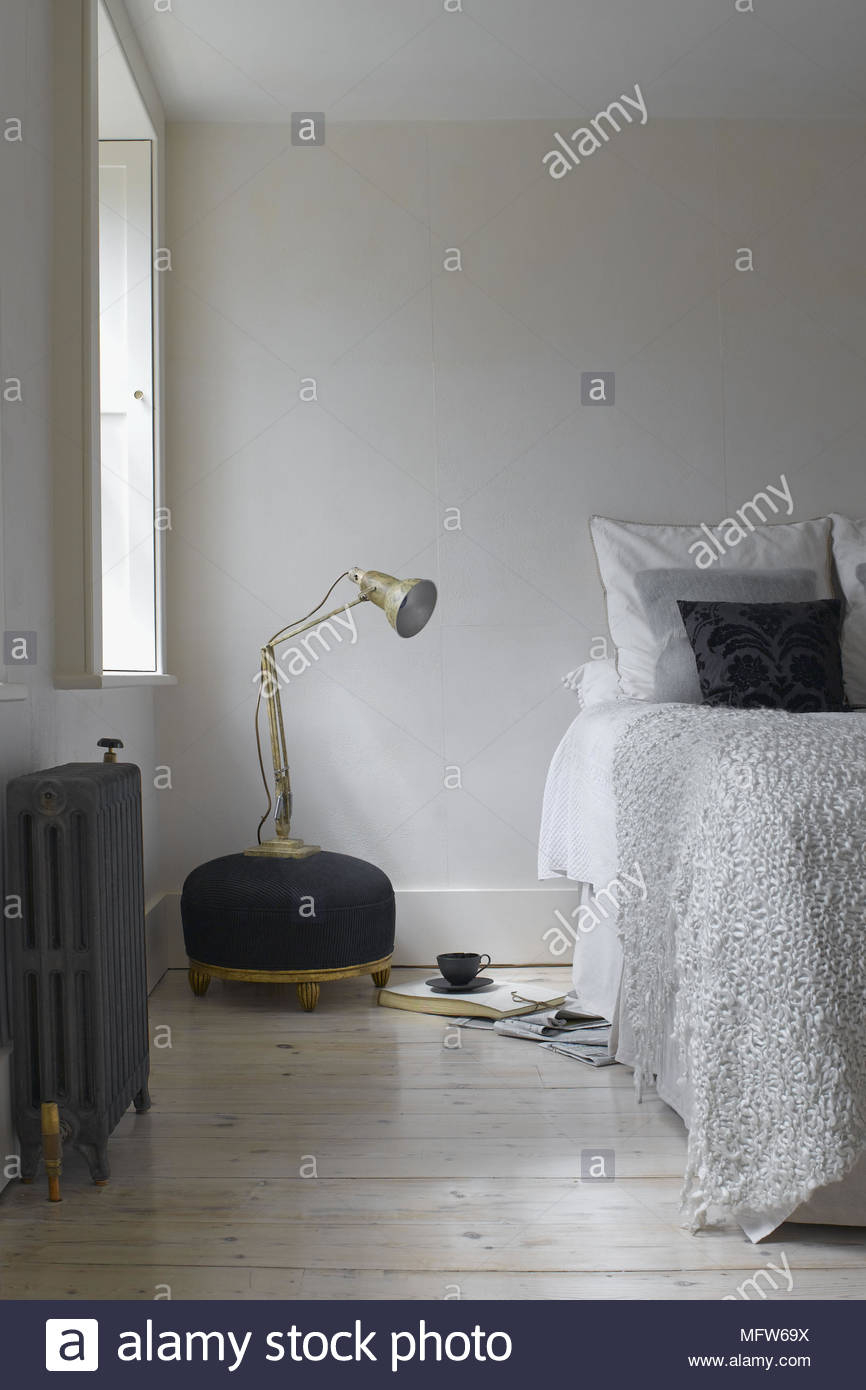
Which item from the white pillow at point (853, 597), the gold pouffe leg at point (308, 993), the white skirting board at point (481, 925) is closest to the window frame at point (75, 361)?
the gold pouffe leg at point (308, 993)

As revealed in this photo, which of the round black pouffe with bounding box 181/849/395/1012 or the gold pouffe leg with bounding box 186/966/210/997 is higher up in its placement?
the round black pouffe with bounding box 181/849/395/1012

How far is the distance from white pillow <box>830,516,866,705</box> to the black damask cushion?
267mm

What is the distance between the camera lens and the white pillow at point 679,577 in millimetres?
2914

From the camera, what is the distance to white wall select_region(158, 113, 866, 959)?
133 inches

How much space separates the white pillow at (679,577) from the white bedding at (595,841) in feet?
0.49

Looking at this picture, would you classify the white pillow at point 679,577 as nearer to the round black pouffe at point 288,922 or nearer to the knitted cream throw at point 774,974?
the round black pouffe at point 288,922

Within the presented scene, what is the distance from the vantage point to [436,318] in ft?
11.1

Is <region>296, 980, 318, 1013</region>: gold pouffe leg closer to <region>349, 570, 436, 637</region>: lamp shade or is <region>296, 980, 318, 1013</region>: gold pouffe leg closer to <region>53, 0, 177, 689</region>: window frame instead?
<region>349, 570, 436, 637</region>: lamp shade

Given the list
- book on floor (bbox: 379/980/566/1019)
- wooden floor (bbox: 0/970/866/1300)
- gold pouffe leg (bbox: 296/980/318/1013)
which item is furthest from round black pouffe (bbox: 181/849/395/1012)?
wooden floor (bbox: 0/970/866/1300)

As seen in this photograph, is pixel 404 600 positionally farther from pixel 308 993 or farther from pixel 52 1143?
pixel 52 1143
